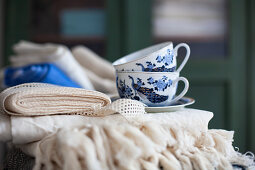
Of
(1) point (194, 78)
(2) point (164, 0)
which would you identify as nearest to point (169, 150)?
(1) point (194, 78)

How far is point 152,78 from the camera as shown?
53cm

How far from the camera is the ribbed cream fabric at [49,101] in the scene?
44cm

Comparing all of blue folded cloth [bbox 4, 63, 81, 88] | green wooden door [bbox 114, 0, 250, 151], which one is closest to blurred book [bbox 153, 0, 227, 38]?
green wooden door [bbox 114, 0, 250, 151]

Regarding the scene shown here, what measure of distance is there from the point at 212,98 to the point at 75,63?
1.13 meters

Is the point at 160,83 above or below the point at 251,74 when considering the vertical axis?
above

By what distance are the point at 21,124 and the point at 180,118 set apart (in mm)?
261

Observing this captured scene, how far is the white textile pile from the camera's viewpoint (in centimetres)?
97

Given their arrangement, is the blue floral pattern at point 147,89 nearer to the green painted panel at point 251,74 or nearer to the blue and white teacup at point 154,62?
the blue and white teacup at point 154,62

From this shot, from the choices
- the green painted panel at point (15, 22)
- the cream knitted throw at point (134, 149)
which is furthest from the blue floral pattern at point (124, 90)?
the green painted panel at point (15, 22)

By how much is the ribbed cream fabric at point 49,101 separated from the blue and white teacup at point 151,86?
2.8 inches

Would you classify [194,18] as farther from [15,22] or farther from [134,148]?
[134,148]

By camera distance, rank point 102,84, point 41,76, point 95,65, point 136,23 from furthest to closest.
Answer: point 136,23, point 95,65, point 102,84, point 41,76

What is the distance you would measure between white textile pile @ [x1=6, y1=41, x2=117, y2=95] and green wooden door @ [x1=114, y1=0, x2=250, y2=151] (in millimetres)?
637

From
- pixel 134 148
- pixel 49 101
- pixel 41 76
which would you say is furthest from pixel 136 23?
pixel 134 148
